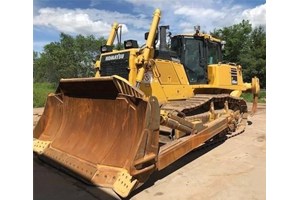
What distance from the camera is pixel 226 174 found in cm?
405

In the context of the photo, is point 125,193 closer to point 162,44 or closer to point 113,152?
point 113,152

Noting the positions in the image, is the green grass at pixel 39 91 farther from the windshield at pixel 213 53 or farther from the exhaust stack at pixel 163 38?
the windshield at pixel 213 53

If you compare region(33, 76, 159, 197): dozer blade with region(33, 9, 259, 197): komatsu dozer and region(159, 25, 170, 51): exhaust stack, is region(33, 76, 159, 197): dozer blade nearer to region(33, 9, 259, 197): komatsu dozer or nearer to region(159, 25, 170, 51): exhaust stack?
region(33, 9, 259, 197): komatsu dozer

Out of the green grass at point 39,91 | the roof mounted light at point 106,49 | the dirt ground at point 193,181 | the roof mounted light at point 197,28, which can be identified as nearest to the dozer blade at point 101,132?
the dirt ground at point 193,181

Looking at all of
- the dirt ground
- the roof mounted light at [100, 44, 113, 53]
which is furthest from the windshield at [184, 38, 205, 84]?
the dirt ground

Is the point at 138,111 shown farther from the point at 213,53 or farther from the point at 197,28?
the point at 213,53

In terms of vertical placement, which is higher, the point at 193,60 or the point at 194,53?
the point at 194,53

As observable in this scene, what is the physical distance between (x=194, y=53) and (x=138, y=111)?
3.08 metres

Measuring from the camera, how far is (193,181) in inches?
148

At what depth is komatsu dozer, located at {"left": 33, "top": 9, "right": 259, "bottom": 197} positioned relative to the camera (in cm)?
333

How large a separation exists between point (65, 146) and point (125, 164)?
1.27m

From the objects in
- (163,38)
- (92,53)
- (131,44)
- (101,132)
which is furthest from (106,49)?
(92,53)

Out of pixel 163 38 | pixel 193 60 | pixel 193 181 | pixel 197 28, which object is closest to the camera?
pixel 193 181

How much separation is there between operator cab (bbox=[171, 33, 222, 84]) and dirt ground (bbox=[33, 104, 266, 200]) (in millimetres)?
1700
